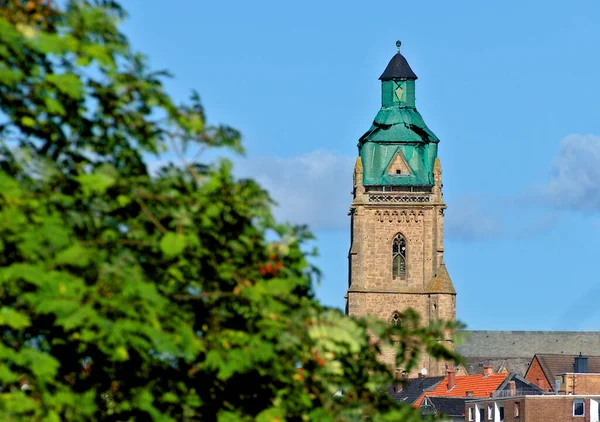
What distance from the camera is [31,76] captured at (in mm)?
8086

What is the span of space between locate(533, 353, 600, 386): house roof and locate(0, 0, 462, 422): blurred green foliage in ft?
317

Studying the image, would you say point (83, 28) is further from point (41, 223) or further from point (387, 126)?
point (387, 126)

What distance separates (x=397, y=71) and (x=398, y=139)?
5.14 m

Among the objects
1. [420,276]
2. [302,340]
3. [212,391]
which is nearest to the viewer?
[302,340]

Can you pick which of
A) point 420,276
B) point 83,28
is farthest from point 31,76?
point 420,276

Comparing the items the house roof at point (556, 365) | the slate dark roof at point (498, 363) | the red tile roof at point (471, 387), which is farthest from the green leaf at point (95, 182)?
the slate dark roof at point (498, 363)

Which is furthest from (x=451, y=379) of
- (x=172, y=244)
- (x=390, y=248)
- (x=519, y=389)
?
(x=172, y=244)

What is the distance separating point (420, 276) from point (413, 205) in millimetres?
5296

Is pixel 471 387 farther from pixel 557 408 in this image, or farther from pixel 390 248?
pixel 557 408

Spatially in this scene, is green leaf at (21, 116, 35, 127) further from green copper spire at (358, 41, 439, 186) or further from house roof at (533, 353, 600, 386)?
green copper spire at (358, 41, 439, 186)

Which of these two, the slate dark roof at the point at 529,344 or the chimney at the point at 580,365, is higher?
the slate dark roof at the point at 529,344

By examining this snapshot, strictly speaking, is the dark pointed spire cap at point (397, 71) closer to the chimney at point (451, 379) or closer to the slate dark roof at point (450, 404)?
the chimney at point (451, 379)

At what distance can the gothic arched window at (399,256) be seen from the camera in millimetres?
115525

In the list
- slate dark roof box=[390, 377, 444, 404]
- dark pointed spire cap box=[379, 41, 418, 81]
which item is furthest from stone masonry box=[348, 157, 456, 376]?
dark pointed spire cap box=[379, 41, 418, 81]
